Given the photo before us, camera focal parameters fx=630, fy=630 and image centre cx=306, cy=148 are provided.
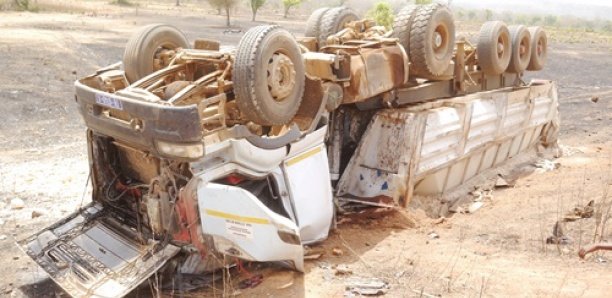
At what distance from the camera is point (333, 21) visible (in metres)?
6.69

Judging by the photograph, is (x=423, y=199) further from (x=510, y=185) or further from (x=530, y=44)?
(x=530, y=44)

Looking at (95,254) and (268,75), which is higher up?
(268,75)

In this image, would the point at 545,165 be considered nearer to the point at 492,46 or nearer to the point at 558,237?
the point at 492,46

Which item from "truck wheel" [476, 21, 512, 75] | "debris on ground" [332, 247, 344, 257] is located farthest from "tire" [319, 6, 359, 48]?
"debris on ground" [332, 247, 344, 257]

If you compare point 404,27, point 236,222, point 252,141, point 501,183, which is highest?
point 404,27

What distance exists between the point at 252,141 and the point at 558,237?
2.83 meters

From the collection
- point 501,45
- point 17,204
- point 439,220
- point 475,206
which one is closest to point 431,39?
point 439,220

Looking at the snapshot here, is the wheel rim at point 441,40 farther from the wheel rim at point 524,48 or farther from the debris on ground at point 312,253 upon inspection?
the wheel rim at point 524,48

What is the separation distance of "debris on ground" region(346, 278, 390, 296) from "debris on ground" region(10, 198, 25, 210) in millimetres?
3671

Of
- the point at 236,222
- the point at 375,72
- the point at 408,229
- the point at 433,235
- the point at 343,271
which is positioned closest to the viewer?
the point at 236,222

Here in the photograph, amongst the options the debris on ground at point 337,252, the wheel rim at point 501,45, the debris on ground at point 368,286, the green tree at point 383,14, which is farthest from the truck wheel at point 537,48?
the green tree at point 383,14

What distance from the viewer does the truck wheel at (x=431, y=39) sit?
237 inches

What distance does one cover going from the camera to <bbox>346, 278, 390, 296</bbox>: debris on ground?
432 centimetres

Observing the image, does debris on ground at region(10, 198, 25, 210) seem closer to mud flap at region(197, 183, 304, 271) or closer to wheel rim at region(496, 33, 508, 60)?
mud flap at region(197, 183, 304, 271)
